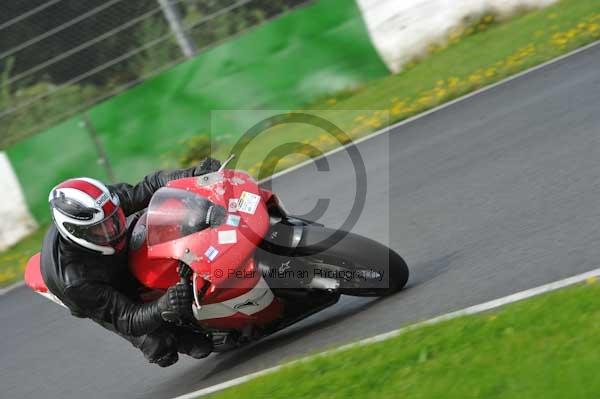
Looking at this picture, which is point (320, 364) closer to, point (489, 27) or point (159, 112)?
point (159, 112)

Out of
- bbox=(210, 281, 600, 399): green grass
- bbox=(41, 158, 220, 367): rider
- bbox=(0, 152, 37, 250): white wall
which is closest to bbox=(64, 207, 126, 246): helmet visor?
bbox=(41, 158, 220, 367): rider

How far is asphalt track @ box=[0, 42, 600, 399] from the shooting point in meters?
5.63

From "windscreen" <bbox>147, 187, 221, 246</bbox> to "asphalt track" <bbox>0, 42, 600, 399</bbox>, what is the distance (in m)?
1.13

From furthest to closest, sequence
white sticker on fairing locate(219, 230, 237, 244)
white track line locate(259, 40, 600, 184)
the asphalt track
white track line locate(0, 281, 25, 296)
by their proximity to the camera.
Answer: white track line locate(259, 40, 600, 184) → white track line locate(0, 281, 25, 296) → the asphalt track → white sticker on fairing locate(219, 230, 237, 244)

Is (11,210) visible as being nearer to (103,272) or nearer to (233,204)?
(103,272)

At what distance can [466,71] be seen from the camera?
1127 centimetres

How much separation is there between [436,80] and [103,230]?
6861 millimetres

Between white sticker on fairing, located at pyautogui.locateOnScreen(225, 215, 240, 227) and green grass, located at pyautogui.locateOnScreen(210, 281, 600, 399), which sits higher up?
white sticker on fairing, located at pyautogui.locateOnScreen(225, 215, 240, 227)

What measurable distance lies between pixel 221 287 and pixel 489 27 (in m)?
8.29

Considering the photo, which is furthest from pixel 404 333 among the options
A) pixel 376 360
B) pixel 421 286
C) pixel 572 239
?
pixel 572 239

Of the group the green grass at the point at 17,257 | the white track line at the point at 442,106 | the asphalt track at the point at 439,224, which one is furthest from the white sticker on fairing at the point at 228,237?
the green grass at the point at 17,257

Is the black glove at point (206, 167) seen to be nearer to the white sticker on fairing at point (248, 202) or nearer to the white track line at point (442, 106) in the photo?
the white sticker on fairing at point (248, 202)

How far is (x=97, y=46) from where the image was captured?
1241 centimetres

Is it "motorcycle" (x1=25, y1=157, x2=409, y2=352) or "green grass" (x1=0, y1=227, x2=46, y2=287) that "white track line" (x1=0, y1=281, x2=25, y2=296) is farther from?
"motorcycle" (x1=25, y1=157, x2=409, y2=352)
